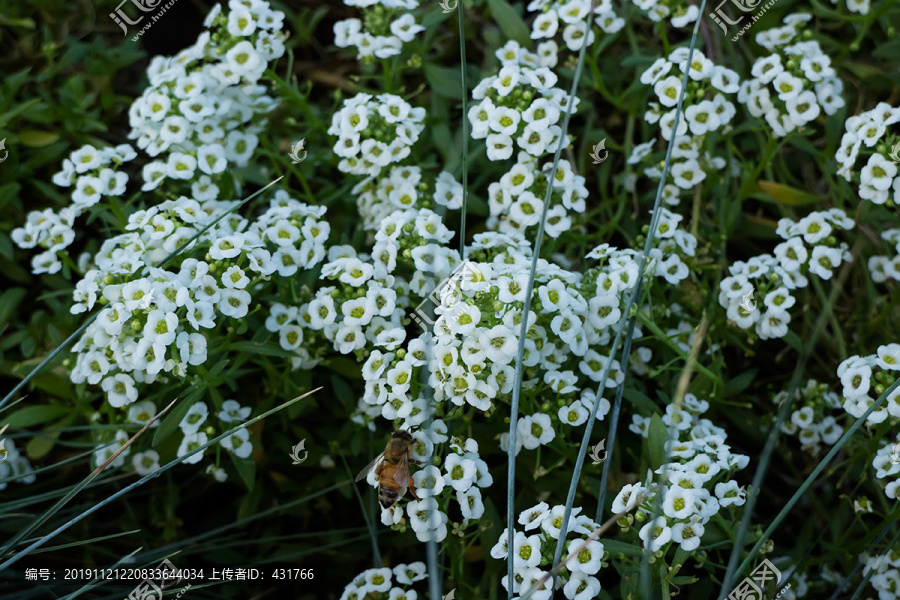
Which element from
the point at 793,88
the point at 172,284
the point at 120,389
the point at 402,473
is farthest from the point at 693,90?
the point at 120,389

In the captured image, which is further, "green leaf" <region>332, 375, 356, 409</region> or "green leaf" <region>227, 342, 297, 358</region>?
"green leaf" <region>332, 375, 356, 409</region>

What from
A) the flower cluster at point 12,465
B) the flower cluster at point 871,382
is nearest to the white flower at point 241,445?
the flower cluster at point 12,465

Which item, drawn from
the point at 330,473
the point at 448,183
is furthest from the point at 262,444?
the point at 448,183

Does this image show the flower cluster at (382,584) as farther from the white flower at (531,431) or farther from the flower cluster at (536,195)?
the flower cluster at (536,195)

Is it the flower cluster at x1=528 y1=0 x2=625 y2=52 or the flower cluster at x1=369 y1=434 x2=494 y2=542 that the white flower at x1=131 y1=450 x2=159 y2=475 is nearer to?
the flower cluster at x1=369 y1=434 x2=494 y2=542

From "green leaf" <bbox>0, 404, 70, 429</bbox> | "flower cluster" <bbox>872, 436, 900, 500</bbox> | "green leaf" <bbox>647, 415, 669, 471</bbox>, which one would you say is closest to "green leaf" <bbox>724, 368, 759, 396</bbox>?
"flower cluster" <bbox>872, 436, 900, 500</bbox>

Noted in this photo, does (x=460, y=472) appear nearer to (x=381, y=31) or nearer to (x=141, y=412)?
(x=141, y=412)

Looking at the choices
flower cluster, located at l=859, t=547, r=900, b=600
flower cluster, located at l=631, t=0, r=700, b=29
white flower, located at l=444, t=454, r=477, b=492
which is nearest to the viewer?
white flower, located at l=444, t=454, r=477, b=492
